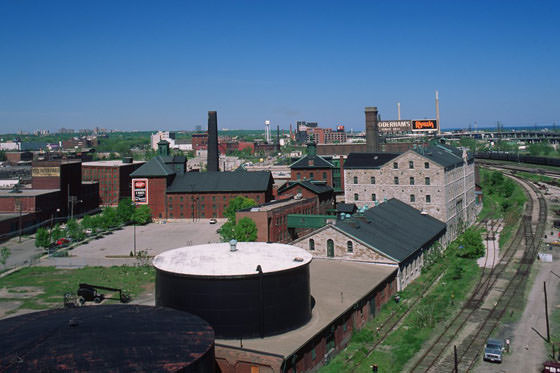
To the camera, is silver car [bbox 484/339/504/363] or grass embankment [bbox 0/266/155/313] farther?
grass embankment [bbox 0/266/155/313]

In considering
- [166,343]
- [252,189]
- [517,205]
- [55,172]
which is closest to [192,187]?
[252,189]

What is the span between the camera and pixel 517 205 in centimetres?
8975

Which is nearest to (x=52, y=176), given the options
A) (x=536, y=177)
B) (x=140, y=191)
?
(x=140, y=191)

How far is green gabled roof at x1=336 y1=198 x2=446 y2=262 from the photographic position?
45.9 metres

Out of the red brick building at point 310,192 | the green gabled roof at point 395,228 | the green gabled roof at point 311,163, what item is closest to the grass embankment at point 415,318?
the green gabled roof at point 395,228

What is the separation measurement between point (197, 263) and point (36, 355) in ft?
42.2

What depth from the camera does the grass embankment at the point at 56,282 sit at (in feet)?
154

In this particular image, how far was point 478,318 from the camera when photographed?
37438mm

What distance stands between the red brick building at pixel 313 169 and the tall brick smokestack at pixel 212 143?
107ft

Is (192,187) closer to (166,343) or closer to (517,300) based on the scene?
(517,300)

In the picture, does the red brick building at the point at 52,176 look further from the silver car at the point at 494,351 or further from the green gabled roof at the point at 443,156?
the silver car at the point at 494,351

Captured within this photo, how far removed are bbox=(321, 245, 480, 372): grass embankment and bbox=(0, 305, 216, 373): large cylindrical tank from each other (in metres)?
10.2

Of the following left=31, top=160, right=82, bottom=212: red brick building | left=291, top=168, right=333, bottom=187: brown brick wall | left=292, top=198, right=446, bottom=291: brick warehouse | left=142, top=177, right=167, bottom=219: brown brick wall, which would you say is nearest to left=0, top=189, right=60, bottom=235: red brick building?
left=31, top=160, right=82, bottom=212: red brick building

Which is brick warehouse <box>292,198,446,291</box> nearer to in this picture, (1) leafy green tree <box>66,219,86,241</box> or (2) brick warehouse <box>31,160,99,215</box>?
(1) leafy green tree <box>66,219,86,241</box>
